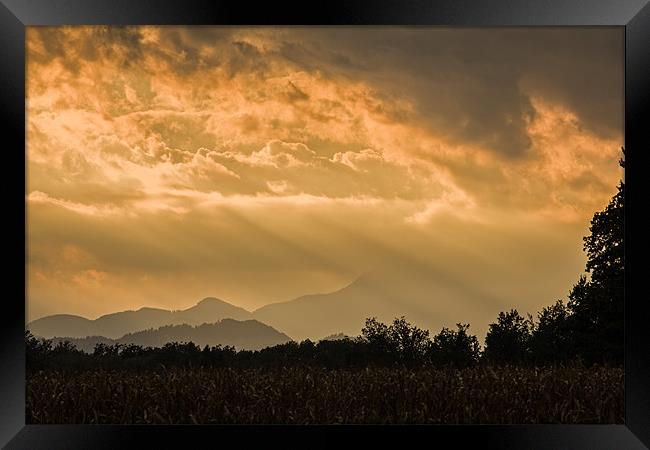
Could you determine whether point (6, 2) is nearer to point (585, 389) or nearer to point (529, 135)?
point (585, 389)

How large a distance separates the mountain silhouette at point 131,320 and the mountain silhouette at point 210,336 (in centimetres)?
11

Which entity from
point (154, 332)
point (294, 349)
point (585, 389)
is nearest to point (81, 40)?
point (154, 332)

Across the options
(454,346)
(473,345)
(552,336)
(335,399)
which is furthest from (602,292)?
(335,399)

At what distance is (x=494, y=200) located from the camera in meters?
9.74

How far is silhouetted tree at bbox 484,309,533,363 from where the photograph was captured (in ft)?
31.4

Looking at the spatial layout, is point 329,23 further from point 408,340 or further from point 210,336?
point 408,340

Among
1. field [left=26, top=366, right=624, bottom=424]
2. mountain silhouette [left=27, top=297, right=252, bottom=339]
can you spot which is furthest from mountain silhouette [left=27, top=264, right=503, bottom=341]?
field [left=26, top=366, right=624, bottom=424]

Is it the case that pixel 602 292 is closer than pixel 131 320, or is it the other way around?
pixel 131 320

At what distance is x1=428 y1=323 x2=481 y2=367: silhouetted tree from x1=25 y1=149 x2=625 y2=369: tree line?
0.5 inches

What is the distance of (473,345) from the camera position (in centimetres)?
882

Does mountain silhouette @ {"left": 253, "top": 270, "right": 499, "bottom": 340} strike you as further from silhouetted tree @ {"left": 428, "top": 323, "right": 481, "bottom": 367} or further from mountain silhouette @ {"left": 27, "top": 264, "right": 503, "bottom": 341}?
silhouetted tree @ {"left": 428, "top": 323, "right": 481, "bottom": 367}

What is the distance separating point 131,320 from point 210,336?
1185 millimetres

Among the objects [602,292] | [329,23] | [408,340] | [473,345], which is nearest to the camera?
[329,23]

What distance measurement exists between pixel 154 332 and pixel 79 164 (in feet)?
7.64
